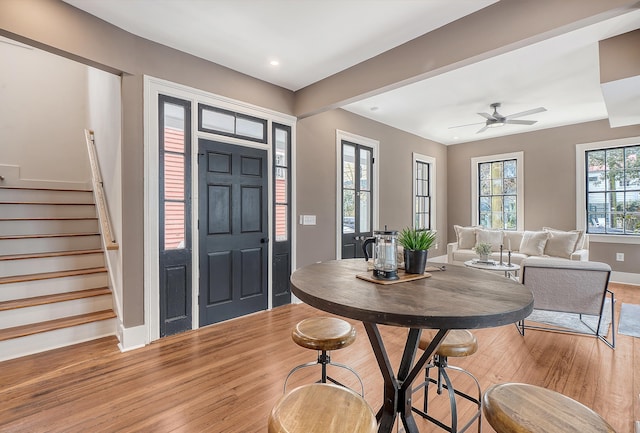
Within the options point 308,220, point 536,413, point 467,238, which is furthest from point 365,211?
point 536,413

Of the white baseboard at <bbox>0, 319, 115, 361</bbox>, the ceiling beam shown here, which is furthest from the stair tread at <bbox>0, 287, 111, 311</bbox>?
the ceiling beam

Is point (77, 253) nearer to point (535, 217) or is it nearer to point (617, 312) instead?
point (617, 312)

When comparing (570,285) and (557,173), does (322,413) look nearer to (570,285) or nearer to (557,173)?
(570,285)

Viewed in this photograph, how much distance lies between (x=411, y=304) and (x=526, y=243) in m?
5.49

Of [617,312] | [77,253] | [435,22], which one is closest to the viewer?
[435,22]

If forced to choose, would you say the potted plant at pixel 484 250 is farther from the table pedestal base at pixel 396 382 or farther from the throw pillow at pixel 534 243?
the table pedestal base at pixel 396 382

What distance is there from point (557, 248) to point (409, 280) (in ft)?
16.7

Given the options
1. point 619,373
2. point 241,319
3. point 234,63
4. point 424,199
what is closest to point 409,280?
point 619,373

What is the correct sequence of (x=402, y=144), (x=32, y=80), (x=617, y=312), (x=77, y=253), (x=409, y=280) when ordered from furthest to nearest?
(x=402, y=144) < (x=32, y=80) < (x=617, y=312) < (x=77, y=253) < (x=409, y=280)

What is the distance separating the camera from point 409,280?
1473 millimetres

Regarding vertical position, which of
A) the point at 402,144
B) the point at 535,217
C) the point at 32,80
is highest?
the point at 32,80

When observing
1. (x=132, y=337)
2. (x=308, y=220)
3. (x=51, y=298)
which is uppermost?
(x=308, y=220)

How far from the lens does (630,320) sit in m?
3.50

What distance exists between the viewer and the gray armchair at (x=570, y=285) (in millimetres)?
2781
